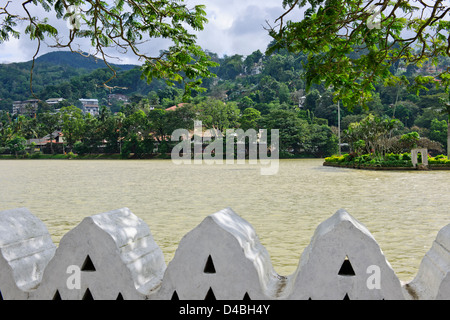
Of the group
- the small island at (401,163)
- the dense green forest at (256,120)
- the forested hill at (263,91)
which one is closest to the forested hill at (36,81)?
the forested hill at (263,91)

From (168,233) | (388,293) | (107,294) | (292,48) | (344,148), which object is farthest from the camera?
(344,148)

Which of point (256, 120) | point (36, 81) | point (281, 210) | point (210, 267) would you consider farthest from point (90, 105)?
point (210, 267)

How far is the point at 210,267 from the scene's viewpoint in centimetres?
169

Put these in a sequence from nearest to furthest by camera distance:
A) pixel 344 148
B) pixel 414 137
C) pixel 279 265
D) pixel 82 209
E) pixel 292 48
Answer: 1. pixel 292 48
2. pixel 279 265
3. pixel 82 209
4. pixel 414 137
5. pixel 344 148

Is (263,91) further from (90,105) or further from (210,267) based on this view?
(210,267)

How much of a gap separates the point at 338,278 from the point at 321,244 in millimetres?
149

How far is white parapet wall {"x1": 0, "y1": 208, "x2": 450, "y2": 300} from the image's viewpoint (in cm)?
155

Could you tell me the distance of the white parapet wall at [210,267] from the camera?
155 cm

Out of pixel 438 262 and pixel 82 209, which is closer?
pixel 438 262

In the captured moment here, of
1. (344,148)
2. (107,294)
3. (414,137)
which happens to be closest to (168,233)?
(107,294)

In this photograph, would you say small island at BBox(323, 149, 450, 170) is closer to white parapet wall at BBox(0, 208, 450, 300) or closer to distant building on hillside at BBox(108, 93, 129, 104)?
white parapet wall at BBox(0, 208, 450, 300)

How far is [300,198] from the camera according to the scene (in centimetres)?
1100

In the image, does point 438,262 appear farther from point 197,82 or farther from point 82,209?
point 82,209

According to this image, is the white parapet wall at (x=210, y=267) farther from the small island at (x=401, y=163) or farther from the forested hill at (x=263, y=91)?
the small island at (x=401, y=163)
